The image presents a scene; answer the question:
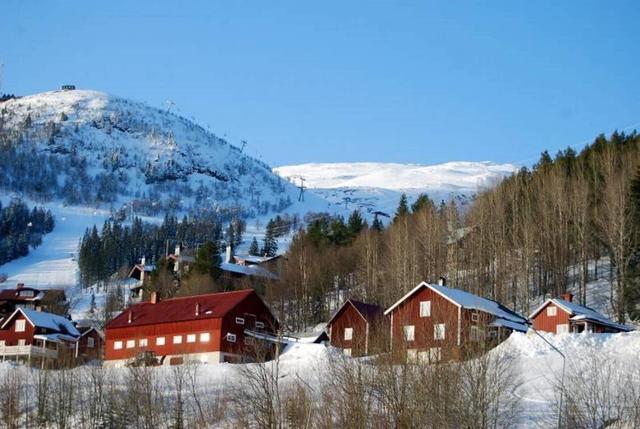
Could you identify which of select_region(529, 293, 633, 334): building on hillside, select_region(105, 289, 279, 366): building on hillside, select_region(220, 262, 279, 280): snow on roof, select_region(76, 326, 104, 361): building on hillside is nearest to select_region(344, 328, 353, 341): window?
select_region(105, 289, 279, 366): building on hillside

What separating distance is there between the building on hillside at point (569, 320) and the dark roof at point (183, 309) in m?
23.2

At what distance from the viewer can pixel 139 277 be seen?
151250 millimetres

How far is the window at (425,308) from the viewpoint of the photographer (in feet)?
221

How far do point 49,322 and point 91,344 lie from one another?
473 cm

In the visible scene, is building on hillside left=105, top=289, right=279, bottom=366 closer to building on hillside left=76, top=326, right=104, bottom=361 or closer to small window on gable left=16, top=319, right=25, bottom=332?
building on hillside left=76, top=326, right=104, bottom=361

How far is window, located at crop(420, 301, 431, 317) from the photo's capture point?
6738 centimetres

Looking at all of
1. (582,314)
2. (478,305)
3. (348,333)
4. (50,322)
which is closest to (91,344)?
(50,322)

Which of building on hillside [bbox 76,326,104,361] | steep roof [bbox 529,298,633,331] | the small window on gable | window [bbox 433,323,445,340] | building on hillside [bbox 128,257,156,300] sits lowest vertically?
building on hillside [bbox 76,326,104,361]

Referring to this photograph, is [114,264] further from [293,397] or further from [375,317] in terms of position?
[293,397]

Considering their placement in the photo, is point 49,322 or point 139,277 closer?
point 49,322

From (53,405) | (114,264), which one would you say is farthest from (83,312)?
(53,405)

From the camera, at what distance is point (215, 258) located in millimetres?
108938

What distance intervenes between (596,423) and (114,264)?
148 metres

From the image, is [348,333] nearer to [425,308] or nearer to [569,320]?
[425,308]
